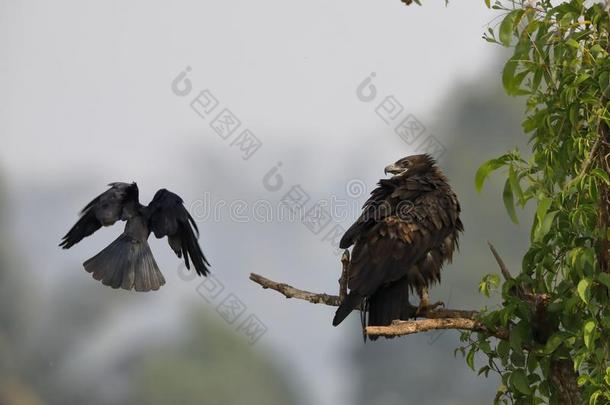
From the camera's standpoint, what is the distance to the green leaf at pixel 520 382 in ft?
18.1

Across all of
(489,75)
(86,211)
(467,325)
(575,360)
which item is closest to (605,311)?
(575,360)

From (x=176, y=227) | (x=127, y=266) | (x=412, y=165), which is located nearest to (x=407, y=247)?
(x=412, y=165)

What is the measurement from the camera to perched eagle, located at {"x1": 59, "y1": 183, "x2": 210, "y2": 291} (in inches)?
296

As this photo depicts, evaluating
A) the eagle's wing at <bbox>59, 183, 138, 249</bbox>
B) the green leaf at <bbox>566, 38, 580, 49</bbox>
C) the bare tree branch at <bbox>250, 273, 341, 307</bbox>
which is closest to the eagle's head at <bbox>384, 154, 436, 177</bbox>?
the bare tree branch at <bbox>250, 273, 341, 307</bbox>

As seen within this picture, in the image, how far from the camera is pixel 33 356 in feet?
85.9

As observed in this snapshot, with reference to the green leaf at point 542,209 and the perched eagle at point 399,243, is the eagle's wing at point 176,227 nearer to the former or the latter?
the perched eagle at point 399,243

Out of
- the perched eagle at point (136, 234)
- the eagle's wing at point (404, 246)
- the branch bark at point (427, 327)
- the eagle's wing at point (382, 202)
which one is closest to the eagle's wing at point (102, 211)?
the perched eagle at point (136, 234)

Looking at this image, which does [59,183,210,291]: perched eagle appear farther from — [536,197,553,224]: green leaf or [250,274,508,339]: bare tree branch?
[536,197,553,224]: green leaf

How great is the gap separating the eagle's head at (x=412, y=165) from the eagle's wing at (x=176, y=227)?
56.8 inches

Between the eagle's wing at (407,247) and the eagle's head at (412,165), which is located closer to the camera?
the eagle's wing at (407,247)

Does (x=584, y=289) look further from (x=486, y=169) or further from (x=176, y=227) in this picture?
(x=176, y=227)

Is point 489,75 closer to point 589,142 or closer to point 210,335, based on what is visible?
point 210,335

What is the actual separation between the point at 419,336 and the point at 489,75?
10.2m

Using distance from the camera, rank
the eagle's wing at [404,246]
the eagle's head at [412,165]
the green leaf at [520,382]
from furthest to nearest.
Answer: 1. the eagle's head at [412,165]
2. the eagle's wing at [404,246]
3. the green leaf at [520,382]
